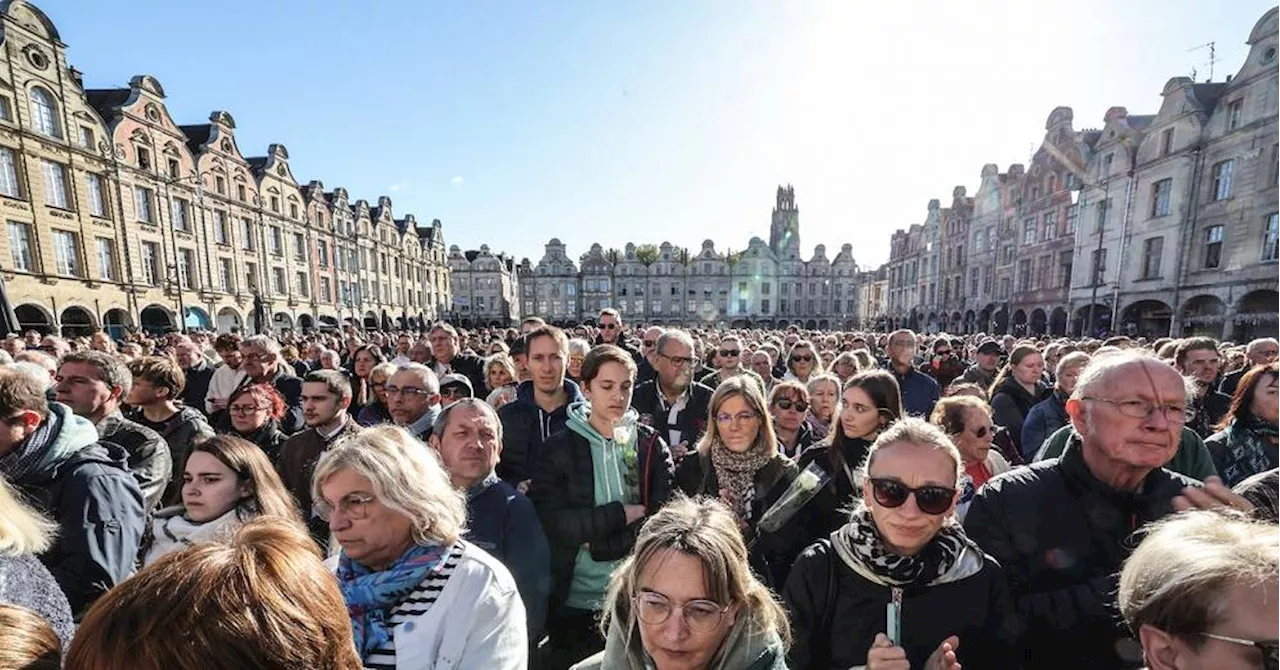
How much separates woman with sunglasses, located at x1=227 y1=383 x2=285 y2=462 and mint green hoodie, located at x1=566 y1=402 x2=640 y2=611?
2624 millimetres

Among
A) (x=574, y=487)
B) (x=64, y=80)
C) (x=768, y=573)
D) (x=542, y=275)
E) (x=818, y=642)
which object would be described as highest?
(x=64, y=80)

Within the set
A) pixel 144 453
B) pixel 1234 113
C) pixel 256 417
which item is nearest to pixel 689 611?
pixel 144 453

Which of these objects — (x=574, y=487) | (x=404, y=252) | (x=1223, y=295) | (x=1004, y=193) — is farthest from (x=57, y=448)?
(x=404, y=252)

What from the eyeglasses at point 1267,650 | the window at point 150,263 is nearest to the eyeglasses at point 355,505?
the eyeglasses at point 1267,650

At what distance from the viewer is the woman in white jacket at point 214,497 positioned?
2494mm

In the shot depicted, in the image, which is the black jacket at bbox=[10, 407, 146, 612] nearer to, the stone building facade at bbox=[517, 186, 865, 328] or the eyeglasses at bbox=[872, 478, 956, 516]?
the eyeglasses at bbox=[872, 478, 956, 516]

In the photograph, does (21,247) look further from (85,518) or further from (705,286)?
(705,286)

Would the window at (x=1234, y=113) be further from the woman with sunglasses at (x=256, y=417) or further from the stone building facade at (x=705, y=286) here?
the stone building facade at (x=705, y=286)

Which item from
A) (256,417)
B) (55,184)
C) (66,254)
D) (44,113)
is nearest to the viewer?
(256,417)

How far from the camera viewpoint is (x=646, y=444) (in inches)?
130

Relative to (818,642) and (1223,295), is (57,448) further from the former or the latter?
(1223,295)

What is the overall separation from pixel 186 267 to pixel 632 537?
36534mm

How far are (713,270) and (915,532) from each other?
216 feet

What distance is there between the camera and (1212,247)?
21.4 meters
